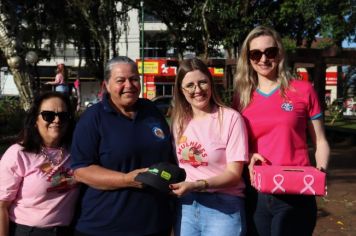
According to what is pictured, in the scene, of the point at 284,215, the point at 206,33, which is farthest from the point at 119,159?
the point at 206,33

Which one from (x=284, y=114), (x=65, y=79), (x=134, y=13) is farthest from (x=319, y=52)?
(x=134, y=13)

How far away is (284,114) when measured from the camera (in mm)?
2828

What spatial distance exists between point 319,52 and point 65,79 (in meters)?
7.29

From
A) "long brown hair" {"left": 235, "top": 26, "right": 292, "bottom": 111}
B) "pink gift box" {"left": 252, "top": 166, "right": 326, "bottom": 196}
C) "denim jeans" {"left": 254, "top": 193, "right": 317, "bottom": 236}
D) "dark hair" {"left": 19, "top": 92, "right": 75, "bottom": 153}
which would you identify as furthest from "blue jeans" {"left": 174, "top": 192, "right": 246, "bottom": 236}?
"dark hair" {"left": 19, "top": 92, "right": 75, "bottom": 153}

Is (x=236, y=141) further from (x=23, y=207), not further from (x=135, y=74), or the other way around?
(x=23, y=207)

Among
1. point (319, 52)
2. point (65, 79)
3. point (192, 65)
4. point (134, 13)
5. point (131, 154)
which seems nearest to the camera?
point (131, 154)

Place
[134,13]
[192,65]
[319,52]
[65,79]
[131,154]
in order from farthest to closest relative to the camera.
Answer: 1. [134,13]
2. [319,52]
3. [65,79]
4. [192,65]
5. [131,154]

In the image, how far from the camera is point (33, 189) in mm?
2811

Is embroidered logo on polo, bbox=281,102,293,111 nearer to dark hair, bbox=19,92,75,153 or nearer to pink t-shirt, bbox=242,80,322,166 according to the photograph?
pink t-shirt, bbox=242,80,322,166

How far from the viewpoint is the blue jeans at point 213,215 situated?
9.22 ft

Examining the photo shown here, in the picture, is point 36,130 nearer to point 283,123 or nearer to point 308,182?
point 283,123

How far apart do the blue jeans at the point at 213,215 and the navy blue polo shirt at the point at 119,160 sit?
0.15m

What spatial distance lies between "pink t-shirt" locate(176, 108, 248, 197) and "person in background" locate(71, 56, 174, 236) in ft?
0.39

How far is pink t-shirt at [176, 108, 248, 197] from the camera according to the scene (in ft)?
9.12
